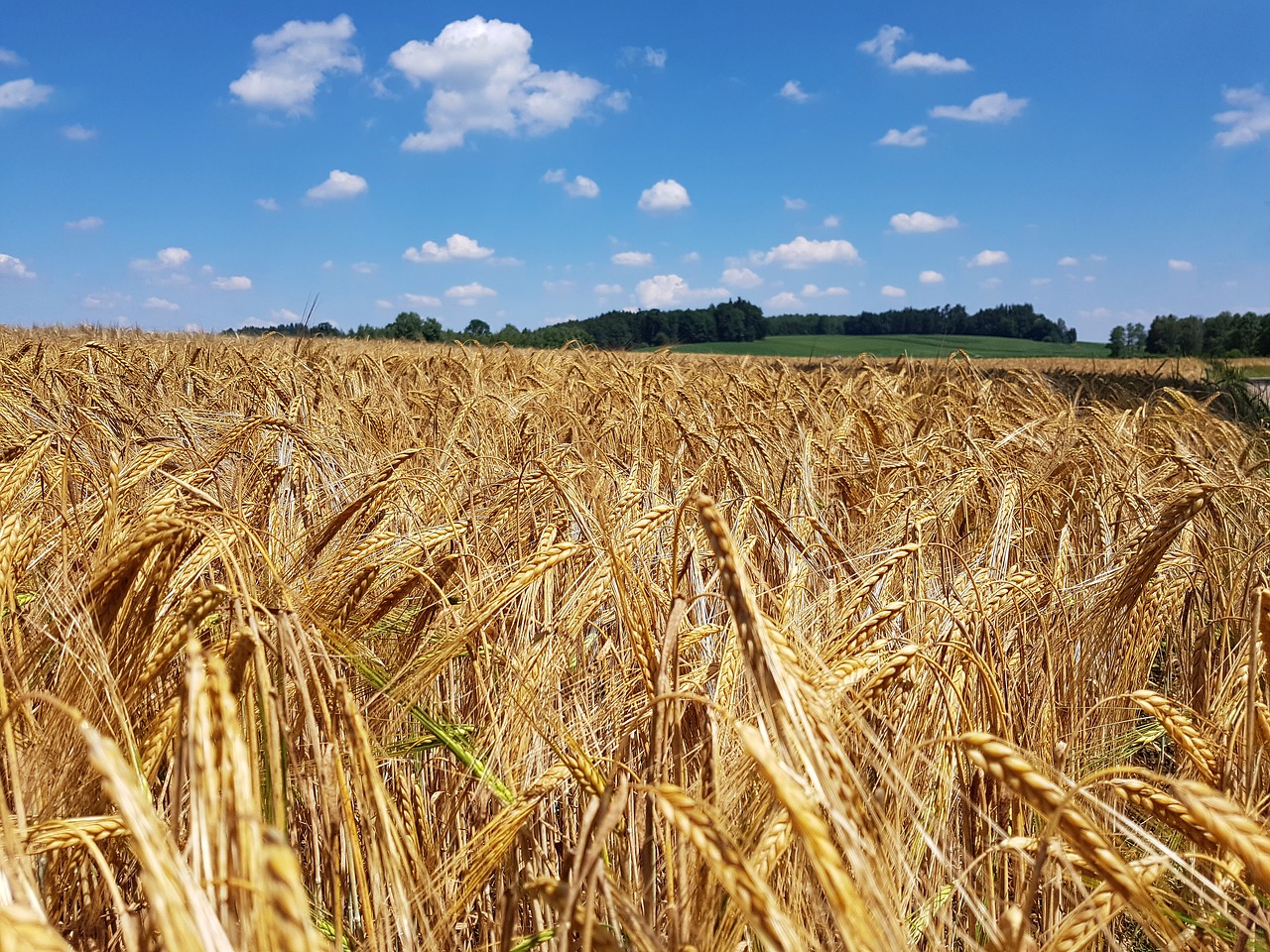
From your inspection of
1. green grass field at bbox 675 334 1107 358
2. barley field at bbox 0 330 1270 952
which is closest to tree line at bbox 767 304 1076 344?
green grass field at bbox 675 334 1107 358

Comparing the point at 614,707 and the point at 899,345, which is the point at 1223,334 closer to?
the point at 899,345

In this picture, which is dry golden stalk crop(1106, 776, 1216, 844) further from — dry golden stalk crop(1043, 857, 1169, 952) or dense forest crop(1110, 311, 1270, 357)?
dense forest crop(1110, 311, 1270, 357)

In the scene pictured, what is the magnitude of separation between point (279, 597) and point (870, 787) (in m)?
1.15

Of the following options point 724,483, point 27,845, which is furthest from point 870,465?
point 27,845

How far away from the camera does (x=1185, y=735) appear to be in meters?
1.08

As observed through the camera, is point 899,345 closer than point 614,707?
No

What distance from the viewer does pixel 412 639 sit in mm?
1533

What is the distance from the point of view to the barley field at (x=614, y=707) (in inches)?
25.6

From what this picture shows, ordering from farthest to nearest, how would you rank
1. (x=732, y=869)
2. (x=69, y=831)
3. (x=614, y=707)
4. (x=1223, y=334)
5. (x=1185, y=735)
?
(x=1223, y=334)
(x=614, y=707)
(x=1185, y=735)
(x=69, y=831)
(x=732, y=869)

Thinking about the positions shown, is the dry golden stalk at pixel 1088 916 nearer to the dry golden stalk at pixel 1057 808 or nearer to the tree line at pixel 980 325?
the dry golden stalk at pixel 1057 808

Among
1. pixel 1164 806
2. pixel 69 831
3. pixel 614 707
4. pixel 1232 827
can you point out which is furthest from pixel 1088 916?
pixel 69 831

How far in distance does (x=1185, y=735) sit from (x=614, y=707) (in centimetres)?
86

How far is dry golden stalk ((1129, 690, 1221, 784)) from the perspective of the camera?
1.06m

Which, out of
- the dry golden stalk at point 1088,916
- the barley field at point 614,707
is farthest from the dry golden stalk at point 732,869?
the dry golden stalk at point 1088,916
